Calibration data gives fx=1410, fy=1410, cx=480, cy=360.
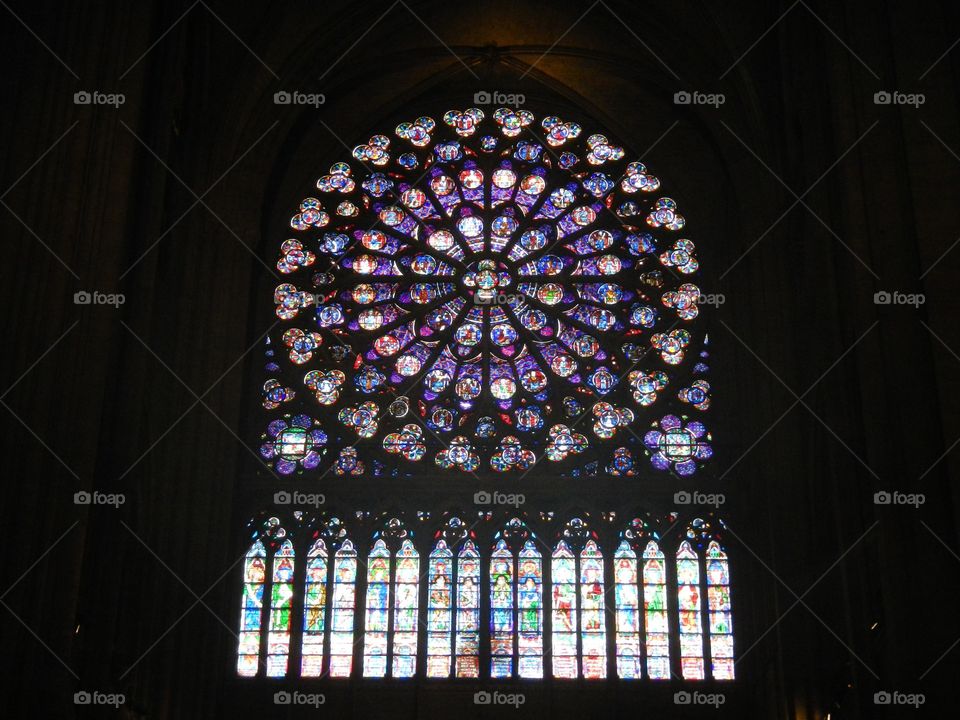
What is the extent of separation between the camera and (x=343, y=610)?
46.4ft

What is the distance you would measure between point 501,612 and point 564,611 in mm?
630

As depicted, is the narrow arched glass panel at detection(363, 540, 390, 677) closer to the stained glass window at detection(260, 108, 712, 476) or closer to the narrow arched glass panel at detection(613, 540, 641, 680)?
the stained glass window at detection(260, 108, 712, 476)

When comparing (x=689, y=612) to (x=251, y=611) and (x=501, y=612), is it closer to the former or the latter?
(x=501, y=612)

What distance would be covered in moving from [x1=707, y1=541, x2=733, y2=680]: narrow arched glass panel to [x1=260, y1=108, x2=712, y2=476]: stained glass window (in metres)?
1.02

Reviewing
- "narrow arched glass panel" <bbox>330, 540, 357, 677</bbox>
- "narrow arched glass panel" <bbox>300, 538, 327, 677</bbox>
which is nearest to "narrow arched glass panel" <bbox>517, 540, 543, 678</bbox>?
"narrow arched glass panel" <bbox>330, 540, 357, 677</bbox>

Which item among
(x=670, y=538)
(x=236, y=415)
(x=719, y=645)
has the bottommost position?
(x=719, y=645)

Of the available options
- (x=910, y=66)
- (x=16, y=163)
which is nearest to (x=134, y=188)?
(x=16, y=163)

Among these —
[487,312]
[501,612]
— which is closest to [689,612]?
[501,612]

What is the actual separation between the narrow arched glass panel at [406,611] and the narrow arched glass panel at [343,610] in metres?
0.44

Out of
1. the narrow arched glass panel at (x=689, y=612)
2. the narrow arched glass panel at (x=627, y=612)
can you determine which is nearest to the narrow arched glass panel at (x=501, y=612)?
the narrow arched glass panel at (x=627, y=612)

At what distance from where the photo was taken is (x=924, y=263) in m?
9.18

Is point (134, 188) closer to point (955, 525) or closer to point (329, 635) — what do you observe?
point (329, 635)

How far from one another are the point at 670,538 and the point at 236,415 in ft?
15.2

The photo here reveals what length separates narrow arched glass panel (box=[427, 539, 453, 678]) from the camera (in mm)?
13867
